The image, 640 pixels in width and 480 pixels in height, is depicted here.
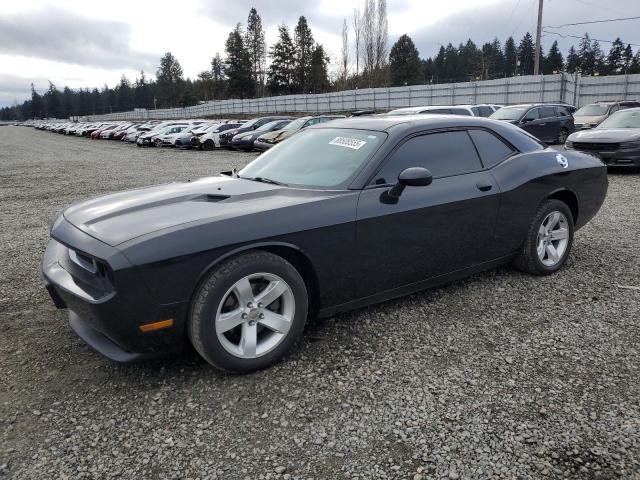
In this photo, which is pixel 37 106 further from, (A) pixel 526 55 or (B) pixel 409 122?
(B) pixel 409 122

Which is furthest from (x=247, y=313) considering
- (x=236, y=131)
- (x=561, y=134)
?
(x=236, y=131)

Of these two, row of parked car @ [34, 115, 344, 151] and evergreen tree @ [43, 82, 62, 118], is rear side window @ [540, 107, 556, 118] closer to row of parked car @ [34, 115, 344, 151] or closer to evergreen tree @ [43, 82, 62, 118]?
row of parked car @ [34, 115, 344, 151]

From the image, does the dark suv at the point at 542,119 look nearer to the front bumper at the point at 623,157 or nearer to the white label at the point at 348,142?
the front bumper at the point at 623,157

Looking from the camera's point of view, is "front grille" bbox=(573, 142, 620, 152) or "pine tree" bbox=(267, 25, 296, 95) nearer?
"front grille" bbox=(573, 142, 620, 152)

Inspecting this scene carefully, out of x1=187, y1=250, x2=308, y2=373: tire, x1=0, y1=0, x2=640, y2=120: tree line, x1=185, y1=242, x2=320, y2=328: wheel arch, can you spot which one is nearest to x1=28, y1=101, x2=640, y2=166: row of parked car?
x1=185, y1=242, x2=320, y2=328: wheel arch

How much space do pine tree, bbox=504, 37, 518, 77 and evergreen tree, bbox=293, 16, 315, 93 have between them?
50303 mm

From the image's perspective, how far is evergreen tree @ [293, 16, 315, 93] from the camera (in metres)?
73.8

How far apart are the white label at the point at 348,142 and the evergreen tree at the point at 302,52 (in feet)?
239

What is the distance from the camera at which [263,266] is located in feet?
9.07

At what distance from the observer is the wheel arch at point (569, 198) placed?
445 centimetres

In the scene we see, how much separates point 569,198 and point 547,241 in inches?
20.6

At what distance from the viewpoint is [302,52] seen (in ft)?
246

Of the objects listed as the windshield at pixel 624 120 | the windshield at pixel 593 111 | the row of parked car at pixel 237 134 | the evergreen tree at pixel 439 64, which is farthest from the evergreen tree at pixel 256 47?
the windshield at pixel 624 120

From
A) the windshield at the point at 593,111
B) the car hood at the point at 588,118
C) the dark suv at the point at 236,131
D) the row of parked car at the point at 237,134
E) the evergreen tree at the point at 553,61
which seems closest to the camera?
the car hood at the point at 588,118
